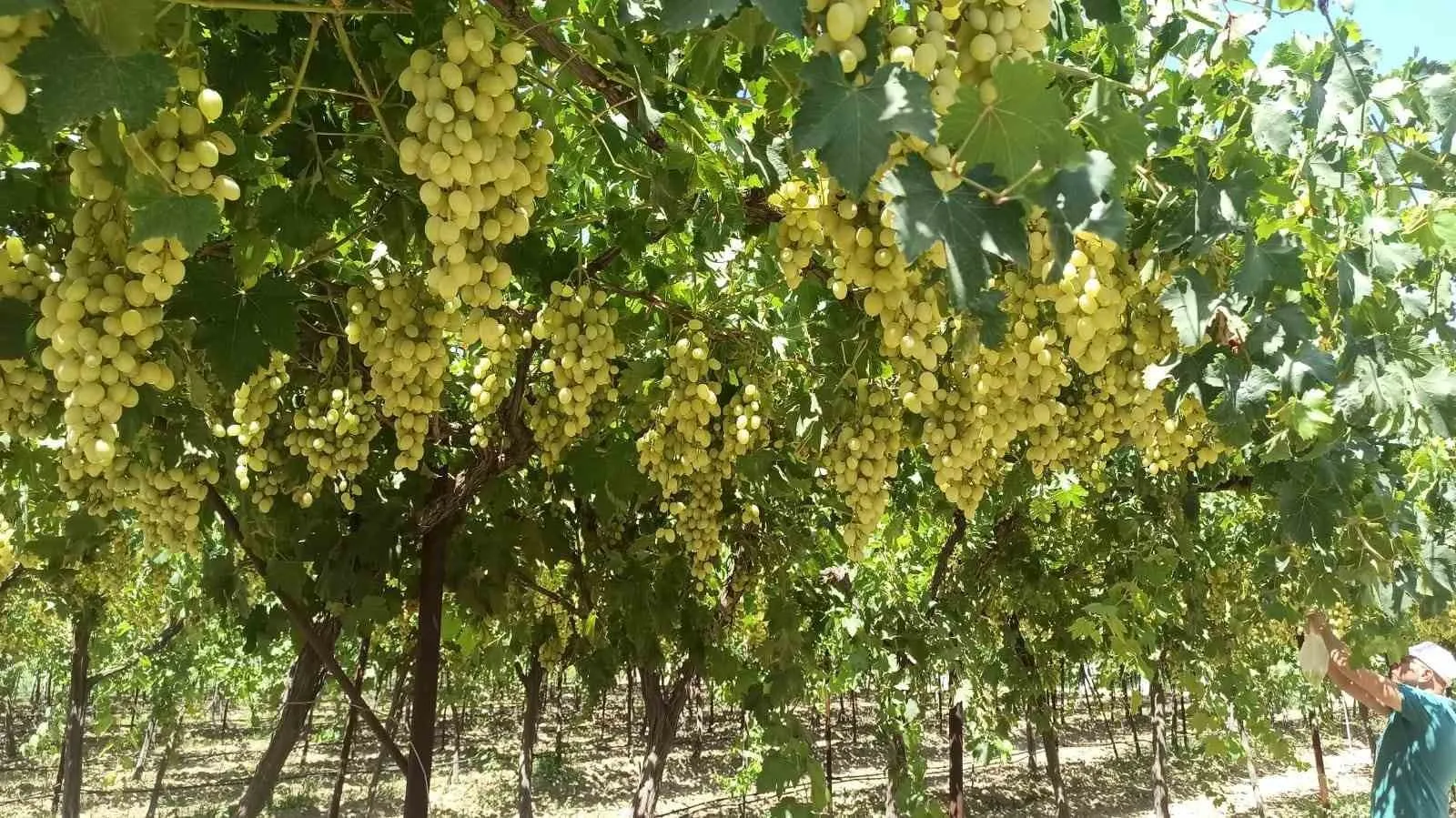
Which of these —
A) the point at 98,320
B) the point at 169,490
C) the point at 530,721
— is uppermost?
the point at 98,320

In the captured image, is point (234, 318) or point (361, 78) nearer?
point (361, 78)

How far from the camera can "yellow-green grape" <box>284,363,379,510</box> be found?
2.71 meters

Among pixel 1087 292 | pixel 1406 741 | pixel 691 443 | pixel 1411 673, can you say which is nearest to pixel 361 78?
pixel 1087 292

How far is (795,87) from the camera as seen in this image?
4.54 feet

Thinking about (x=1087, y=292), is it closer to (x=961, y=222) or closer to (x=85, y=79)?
(x=961, y=222)

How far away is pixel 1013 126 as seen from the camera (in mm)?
940

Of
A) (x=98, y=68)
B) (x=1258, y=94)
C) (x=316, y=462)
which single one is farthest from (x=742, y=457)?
(x=98, y=68)

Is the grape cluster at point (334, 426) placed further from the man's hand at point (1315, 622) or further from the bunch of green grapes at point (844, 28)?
the man's hand at point (1315, 622)

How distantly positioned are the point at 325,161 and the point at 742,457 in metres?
2.00

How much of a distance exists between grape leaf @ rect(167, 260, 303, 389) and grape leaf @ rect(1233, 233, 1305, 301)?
2065 millimetres

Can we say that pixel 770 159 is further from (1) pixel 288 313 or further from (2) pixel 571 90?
(1) pixel 288 313

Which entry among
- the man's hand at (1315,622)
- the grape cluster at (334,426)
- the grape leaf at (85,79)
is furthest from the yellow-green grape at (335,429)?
the man's hand at (1315,622)

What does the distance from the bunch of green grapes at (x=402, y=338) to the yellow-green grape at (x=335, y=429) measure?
1.05 feet

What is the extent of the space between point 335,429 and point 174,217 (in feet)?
5.63
